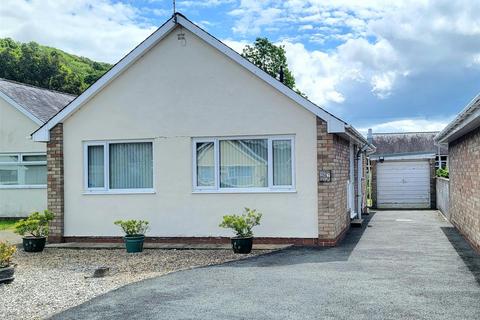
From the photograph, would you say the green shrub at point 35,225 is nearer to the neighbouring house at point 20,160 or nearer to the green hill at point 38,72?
the neighbouring house at point 20,160

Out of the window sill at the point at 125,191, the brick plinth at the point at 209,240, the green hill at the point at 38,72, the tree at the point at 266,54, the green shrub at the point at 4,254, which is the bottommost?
the brick plinth at the point at 209,240

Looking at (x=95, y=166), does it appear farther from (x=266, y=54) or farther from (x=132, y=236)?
(x=266, y=54)

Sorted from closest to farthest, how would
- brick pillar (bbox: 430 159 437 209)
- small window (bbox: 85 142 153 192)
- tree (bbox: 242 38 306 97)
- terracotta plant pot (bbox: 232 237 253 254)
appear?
terracotta plant pot (bbox: 232 237 253 254) → small window (bbox: 85 142 153 192) → brick pillar (bbox: 430 159 437 209) → tree (bbox: 242 38 306 97)

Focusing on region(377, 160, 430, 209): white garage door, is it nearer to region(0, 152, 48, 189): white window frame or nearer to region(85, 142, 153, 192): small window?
region(0, 152, 48, 189): white window frame

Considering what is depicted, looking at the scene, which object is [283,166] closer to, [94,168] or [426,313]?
[94,168]

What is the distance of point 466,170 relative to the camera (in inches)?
516

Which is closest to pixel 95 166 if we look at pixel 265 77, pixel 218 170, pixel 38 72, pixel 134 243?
pixel 134 243

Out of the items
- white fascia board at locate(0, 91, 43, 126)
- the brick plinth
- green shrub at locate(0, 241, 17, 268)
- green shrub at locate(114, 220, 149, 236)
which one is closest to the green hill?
white fascia board at locate(0, 91, 43, 126)

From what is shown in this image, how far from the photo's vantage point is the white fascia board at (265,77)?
12039mm

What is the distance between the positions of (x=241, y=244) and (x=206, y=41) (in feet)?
15.9

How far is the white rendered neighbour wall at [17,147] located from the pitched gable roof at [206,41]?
721 centimetres

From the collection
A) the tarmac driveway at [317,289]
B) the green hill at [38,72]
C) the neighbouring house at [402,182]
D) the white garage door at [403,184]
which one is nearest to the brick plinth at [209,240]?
the tarmac driveway at [317,289]

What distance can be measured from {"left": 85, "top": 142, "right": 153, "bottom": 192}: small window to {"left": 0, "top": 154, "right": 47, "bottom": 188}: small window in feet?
24.7

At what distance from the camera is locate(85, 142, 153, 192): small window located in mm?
13516
